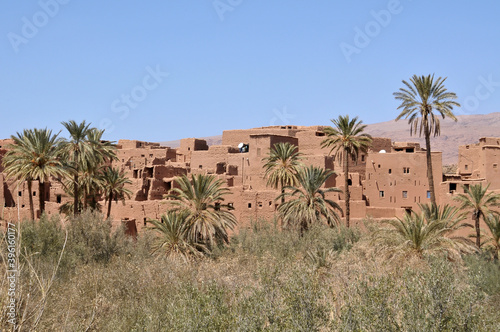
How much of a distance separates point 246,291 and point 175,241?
795 centimetres

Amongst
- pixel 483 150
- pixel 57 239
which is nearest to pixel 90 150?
pixel 57 239

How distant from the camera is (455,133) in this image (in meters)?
131

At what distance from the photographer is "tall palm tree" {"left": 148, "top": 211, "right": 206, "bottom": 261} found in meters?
21.7

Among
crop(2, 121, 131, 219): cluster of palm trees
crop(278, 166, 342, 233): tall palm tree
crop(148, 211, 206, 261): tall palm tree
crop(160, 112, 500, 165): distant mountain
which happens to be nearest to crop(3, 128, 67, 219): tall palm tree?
crop(2, 121, 131, 219): cluster of palm trees

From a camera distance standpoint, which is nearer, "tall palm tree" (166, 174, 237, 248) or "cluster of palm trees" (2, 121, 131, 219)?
"tall palm tree" (166, 174, 237, 248)

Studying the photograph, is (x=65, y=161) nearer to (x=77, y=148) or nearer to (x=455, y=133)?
(x=77, y=148)

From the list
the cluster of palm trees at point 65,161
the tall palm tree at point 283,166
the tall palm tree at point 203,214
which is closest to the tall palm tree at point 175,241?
the tall palm tree at point 203,214

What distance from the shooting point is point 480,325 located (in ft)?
35.4

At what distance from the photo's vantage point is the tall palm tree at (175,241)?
2172cm

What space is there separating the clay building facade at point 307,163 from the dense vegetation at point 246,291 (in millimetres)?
8534

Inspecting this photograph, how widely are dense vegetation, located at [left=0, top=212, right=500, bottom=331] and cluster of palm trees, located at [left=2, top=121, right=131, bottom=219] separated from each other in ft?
9.22

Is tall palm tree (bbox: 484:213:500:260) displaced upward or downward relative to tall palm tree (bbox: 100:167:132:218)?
downward

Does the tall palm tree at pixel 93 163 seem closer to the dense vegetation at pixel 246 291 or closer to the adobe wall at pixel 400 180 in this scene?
the dense vegetation at pixel 246 291

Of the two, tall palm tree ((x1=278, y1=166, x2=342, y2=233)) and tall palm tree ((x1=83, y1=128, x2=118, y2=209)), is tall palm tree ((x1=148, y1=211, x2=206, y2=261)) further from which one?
tall palm tree ((x1=83, y1=128, x2=118, y2=209))
